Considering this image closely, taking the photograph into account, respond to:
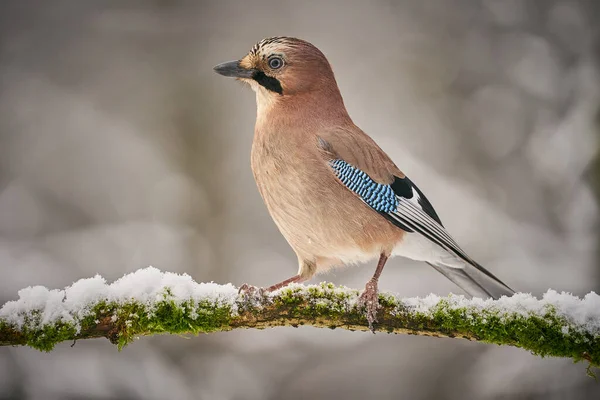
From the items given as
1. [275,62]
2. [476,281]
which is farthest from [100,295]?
[476,281]

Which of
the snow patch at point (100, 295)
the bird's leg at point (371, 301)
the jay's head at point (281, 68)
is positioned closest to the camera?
the snow patch at point (100, 295)

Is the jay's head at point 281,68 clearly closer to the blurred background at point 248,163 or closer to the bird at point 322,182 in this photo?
the bird at point 322,182

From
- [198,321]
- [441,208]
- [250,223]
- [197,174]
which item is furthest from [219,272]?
[198,321]

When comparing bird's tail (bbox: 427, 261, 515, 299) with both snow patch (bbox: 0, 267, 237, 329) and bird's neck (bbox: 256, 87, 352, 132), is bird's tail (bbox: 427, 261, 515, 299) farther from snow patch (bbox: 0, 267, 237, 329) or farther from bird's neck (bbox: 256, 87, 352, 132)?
snow patch (bbox: 0, 267, 237, 329)

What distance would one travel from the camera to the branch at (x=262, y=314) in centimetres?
255

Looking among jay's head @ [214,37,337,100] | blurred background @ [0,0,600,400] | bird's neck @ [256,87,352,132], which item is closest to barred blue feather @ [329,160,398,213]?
bird's neck @ [256,87,352,132]

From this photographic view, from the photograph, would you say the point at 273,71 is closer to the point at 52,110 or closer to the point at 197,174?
the point at 197,174

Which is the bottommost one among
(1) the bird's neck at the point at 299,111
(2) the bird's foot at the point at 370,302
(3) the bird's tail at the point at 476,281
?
(2) the bird's foot at the point at 370,302

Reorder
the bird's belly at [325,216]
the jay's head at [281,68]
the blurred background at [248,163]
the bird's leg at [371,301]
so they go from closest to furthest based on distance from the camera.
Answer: the bird's leg at [371,301] < the bird's belly at [325,216] < the jay's head at [281,68] < the blurred background at [248,163]

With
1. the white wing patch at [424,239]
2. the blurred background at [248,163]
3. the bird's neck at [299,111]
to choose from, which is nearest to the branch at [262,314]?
the white wing patch at [424,239]

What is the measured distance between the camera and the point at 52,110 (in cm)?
604

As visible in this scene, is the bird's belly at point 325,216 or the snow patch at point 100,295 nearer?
the snow patch at point 100,295

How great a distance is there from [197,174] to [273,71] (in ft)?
8.97

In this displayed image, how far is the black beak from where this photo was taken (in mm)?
3295
